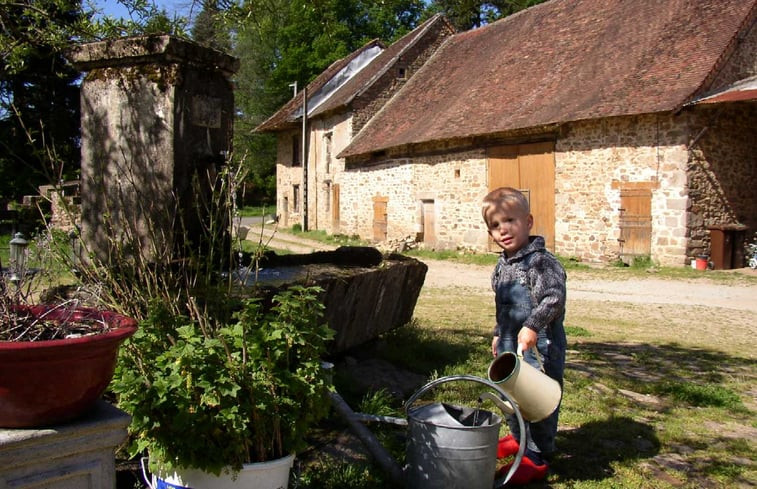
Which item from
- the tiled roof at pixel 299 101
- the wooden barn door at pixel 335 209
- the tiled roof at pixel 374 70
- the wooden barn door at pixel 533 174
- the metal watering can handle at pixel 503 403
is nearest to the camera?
the metal watering can handle at pixel 503 403

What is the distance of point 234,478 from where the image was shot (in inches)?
96.1

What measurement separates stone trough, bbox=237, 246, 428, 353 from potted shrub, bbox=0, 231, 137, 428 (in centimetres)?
142

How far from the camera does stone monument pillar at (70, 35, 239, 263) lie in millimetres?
3863

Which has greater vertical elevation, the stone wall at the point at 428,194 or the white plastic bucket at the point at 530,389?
the stone wall at the point at 428,194

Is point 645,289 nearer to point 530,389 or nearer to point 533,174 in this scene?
point 533,174

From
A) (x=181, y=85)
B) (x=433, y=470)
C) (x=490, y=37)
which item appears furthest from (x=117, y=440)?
(x=490, y=37)

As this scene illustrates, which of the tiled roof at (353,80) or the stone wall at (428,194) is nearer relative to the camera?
the stone wall at (428,194)

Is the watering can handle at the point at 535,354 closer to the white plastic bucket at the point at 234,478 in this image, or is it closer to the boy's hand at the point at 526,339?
the boy's hand at the point at 526,339

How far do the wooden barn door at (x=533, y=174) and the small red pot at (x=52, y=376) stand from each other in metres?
14.8

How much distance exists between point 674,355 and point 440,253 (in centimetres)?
1192

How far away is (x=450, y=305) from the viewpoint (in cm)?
942

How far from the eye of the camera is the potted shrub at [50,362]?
73.5 inches

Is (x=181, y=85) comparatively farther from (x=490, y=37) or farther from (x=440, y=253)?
(x=490, y=37)

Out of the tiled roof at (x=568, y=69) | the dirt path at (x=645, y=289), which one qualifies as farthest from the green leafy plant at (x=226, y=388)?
the tiled roof at (x=568, y=69)
